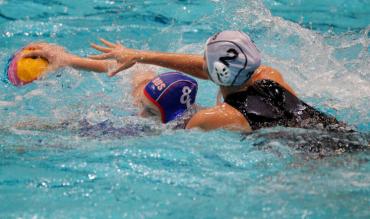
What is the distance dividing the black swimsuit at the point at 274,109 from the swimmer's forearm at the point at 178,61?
0.51m

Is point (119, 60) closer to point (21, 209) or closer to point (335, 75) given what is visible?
point (21, 209)

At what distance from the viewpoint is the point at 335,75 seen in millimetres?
5395

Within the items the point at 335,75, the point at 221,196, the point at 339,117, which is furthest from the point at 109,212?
the point at 335,75

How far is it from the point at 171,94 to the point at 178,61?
252 millimetres

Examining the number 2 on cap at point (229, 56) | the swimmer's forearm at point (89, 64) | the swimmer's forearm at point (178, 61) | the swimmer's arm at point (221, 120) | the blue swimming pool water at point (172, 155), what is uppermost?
the number 2 on cap at point (229, 56)

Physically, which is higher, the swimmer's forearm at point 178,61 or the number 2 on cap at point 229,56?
the number 2 on cap at point 229,56

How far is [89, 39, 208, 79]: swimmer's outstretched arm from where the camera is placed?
3711mm

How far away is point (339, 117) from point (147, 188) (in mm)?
2076

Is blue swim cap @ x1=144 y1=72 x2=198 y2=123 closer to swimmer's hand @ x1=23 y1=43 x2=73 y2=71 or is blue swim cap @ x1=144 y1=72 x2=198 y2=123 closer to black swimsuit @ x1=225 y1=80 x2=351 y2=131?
black swimsuit @ x1=225 y1=80 x2=351 y2=131

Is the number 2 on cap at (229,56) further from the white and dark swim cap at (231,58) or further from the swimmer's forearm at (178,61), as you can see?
the swimmer's forearm at (178,61)

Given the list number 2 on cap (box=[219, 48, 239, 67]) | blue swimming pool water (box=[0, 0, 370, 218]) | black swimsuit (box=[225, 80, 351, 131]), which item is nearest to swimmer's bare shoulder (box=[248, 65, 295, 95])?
black swimsuit (box=[225, 80, 351, 131])

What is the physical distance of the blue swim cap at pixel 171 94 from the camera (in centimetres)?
384

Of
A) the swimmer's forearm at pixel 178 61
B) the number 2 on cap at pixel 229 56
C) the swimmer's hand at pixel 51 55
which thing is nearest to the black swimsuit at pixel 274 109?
the number 2 on cap at pixel 229 56

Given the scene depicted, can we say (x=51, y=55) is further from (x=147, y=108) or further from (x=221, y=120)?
(x=221, y=120)
